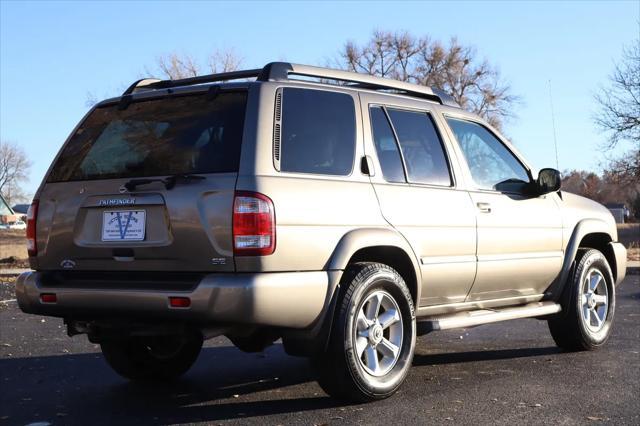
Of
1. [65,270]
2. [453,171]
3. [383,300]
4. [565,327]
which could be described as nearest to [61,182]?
[65,270]

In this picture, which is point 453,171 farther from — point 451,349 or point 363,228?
point 451,349

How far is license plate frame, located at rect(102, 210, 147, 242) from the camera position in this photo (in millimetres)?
4879

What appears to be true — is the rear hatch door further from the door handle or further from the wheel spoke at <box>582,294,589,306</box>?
the wheel spoke at <box>582,294,589,306</box>

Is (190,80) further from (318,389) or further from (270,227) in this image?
(318,389)

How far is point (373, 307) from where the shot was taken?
532 cm

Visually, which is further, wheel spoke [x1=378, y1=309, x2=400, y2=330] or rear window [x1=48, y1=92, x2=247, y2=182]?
wheel spoke [x1=378, y1=309, x2=400, y2=330]

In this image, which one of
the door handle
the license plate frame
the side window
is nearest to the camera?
the license plate frame

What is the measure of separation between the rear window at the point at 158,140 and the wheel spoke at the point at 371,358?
1.45 metres

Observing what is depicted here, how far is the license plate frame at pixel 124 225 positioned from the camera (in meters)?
4.88

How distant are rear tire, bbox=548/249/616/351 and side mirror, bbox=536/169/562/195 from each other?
2.63 ft

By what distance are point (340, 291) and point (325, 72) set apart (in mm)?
1456

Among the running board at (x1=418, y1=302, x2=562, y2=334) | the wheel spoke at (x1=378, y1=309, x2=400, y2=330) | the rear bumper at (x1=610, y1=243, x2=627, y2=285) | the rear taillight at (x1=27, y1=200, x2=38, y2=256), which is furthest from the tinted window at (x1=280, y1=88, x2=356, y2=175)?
the rear bumper at (x1=610, y1=243, x2=627, y2=285)

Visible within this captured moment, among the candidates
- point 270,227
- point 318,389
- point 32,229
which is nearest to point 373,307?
point 318,389

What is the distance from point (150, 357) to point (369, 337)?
5.94 ft
